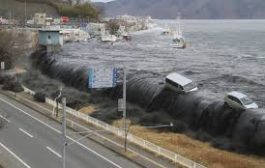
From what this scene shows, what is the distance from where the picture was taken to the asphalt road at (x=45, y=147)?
41438mm

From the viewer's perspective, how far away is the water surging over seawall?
48.2 m

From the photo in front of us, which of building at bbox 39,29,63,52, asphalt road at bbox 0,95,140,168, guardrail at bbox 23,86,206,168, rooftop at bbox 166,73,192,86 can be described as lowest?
asphalt road at bbox 0,95,140,168

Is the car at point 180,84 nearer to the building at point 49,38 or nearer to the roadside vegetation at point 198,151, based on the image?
the roadside vegetation at point 198,151

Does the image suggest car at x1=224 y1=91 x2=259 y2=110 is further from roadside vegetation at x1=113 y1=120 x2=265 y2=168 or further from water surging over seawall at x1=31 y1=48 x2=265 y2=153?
roadside vegetation at x1=113 y1=120 x2=265 y2=168

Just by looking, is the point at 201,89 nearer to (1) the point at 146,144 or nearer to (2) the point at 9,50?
(1) the point at 146,144

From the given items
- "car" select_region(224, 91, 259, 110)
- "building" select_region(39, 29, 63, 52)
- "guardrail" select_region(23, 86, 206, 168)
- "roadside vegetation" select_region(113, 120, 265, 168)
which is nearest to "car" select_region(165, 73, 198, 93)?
"car" select_region(224, 91, 259, 110)

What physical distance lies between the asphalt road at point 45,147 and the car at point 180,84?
15444 mm

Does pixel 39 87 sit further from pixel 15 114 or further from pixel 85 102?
pixel 15 114

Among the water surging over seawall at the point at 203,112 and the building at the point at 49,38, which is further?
the building at the point at 49,38

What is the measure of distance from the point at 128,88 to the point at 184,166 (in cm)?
3170

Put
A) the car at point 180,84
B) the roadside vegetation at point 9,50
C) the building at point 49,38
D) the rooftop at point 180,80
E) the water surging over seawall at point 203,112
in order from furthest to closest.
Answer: the building at point 49,38
the roadside vegetation at point 9,50
the rooftop at point 180,80
the car at point 180,84
the water surging over seawall at point 203,112

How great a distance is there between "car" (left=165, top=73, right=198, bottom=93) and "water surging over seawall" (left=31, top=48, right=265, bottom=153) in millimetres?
696

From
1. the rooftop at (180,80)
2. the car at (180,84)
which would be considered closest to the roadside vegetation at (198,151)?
the car at (180,84)

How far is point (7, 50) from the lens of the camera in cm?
9438
